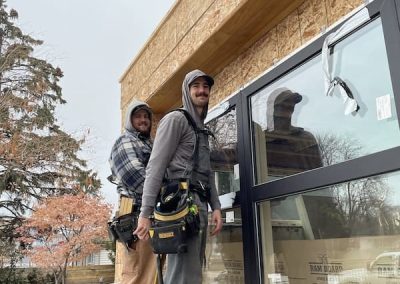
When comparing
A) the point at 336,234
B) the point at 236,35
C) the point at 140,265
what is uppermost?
the point at 236,35

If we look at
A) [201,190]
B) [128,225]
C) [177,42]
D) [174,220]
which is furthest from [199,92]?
[177,42]

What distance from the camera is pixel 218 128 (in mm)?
2971

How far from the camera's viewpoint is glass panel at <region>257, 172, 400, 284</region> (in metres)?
1.58

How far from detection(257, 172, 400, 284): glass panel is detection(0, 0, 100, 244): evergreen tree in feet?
29.7

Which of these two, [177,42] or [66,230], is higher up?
[177,42]

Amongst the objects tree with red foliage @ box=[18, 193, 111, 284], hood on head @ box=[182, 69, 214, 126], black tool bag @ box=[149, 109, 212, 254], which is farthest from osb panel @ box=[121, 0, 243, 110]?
tree with red foliage @ box=[18, 193, 111, 284]

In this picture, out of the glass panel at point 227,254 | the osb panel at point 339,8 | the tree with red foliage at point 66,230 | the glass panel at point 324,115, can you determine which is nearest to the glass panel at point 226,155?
the glass panel at point 227,254

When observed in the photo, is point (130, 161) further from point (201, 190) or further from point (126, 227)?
point (201, 190)

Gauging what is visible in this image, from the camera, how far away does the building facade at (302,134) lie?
1.61m

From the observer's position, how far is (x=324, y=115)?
→ 198 cm

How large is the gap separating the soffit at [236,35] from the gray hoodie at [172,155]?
30.0 inches

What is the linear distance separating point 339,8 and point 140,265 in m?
1.88

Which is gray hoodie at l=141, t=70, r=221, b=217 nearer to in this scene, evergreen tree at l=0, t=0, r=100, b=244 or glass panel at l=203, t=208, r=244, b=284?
glass panel at l=203, t=208, r=244, b=284

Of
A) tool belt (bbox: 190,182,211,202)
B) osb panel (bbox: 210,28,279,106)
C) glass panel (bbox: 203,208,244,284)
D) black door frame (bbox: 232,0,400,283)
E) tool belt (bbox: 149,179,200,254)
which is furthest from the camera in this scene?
glass panel (bbox: 203,208,244,284)
